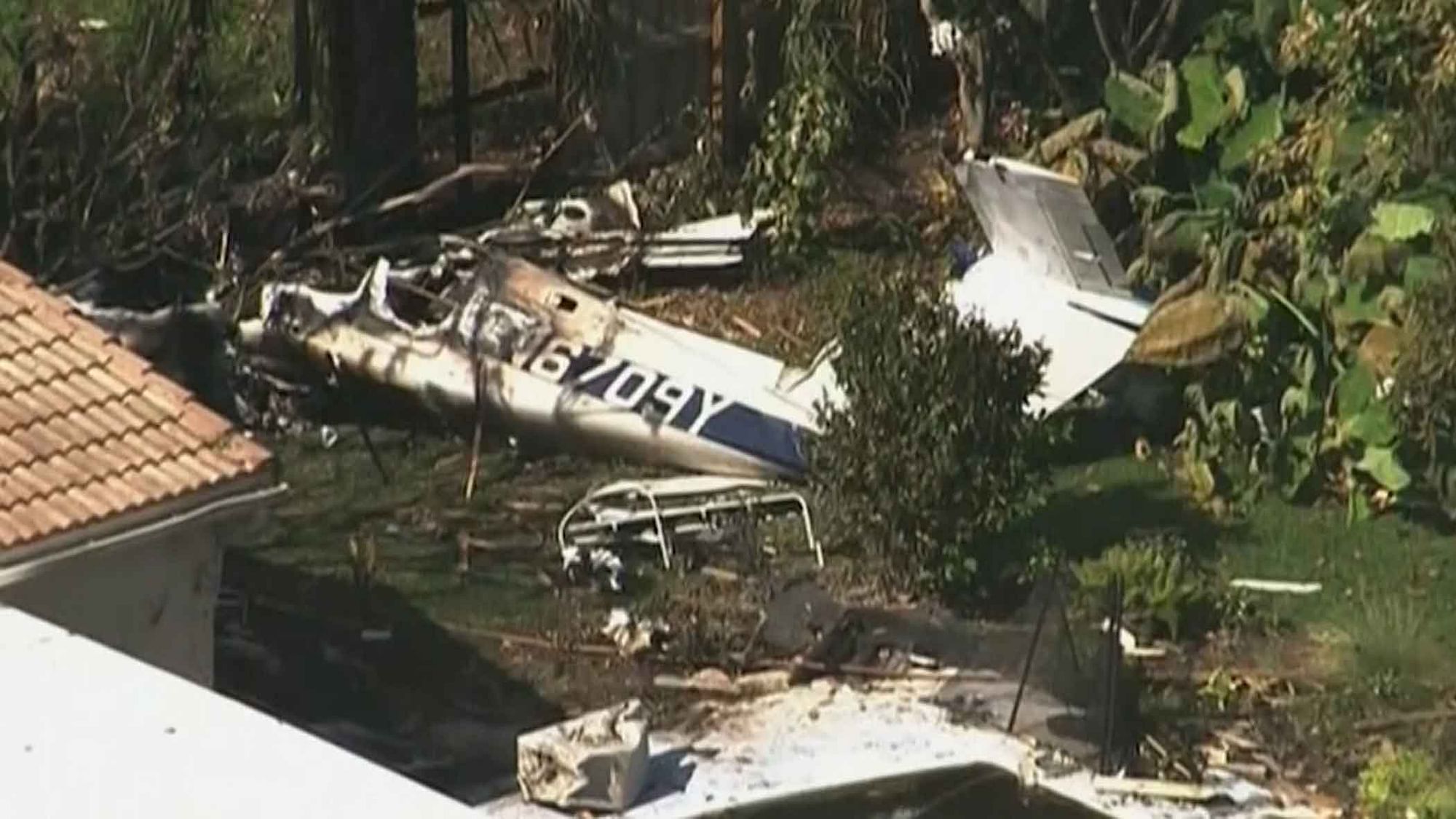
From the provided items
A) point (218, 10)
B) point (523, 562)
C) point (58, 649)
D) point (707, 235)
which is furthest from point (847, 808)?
point (218, 10)

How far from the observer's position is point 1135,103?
45.9 feet

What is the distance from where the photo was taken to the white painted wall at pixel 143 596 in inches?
325

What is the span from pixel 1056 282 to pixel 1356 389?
1.45 meters

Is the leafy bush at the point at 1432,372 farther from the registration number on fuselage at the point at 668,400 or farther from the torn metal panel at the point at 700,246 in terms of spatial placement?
the torn metal panel at the point at 700,246

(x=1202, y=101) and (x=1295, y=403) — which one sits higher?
(x=1202, y=101)

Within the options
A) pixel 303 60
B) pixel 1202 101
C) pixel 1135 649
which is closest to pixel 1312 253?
pixel 1202 101

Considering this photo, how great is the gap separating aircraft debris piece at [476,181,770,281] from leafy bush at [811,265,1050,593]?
3.40 m

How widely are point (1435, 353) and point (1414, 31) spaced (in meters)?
1.62

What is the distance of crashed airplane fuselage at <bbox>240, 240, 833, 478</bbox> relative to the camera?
12859 millimetres

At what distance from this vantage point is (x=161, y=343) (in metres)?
13.1

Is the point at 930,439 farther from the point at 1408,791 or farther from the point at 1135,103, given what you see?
the point at 1135,103

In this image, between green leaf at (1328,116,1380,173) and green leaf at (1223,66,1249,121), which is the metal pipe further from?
green leaf at (1223,66,1249,121)

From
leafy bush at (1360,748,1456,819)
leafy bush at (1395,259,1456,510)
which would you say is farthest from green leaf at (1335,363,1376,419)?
leafy bush at (1360,748,1456,819)

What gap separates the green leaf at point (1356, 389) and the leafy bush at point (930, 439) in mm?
1479
